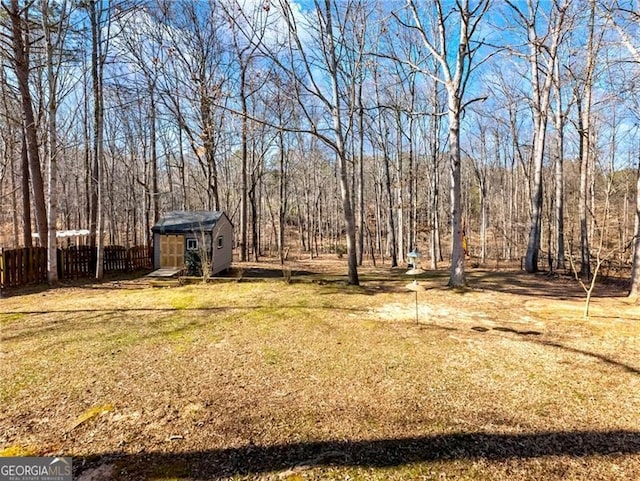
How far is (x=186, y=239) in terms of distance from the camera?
13.1 meters

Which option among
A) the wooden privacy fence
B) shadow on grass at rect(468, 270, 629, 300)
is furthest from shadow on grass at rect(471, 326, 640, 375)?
the wooden privacy fence

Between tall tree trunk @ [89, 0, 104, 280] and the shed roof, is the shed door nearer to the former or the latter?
the shed roof

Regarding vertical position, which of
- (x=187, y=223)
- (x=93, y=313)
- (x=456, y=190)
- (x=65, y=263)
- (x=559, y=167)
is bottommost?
(x=93, y=313)

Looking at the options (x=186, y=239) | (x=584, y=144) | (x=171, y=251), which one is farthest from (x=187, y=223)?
(x=584, y=144)

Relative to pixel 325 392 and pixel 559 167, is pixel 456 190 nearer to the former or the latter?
pixel 325 392

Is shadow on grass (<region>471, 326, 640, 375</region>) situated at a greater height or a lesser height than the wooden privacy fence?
lesser

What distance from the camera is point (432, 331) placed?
5.40 m

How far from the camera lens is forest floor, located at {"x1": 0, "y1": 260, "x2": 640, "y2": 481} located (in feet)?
7.85

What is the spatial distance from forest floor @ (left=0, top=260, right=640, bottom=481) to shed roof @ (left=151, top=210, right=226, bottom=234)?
6539 mm

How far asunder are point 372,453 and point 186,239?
12208 millimetres

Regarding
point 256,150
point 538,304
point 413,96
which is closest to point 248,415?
point 538,304

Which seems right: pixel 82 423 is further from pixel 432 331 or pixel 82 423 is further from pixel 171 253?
pixel 171 253

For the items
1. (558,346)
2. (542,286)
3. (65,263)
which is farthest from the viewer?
(65,263)

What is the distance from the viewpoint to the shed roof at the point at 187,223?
42.7 ft
